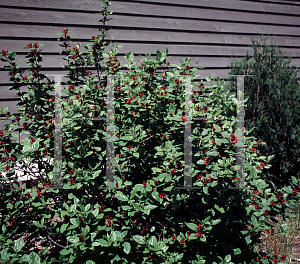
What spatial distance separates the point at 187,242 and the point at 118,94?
3.94 ft

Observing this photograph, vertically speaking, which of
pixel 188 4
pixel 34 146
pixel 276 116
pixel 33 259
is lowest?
pixel 33 259

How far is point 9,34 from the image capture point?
3.68 metres

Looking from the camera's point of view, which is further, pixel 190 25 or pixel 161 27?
pixel 190 25

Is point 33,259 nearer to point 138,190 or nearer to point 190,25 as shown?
point 138,190

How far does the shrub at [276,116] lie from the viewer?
12.0ft

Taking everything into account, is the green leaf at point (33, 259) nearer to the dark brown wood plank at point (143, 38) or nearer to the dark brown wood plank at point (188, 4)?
the dark brown wood plank at point (143, 38)

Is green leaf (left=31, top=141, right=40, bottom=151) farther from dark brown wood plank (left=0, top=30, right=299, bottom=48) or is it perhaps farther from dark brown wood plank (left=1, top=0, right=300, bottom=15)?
dark brown wood plank (left=1, top=0, right=300, bottom=15)

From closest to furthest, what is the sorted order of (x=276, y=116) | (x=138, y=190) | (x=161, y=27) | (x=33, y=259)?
(x=33, y=259)
(x=138, y=190)
(x=276, y=116)
(x=161, y=27)

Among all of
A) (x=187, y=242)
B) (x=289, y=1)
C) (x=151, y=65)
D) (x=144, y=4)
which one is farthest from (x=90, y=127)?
(x=289, y=1)

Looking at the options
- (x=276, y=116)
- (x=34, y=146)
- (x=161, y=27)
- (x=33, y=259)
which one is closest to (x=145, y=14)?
(x=161, y=27)

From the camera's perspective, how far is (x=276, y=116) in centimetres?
373

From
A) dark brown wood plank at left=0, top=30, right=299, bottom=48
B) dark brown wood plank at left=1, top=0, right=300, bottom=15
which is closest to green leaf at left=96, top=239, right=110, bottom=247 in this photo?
dark brown wood plank at left=0, top=30, right=299, bottom=48

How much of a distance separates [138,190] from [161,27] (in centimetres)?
378

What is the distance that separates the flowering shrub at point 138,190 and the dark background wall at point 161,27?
2.20 metres
